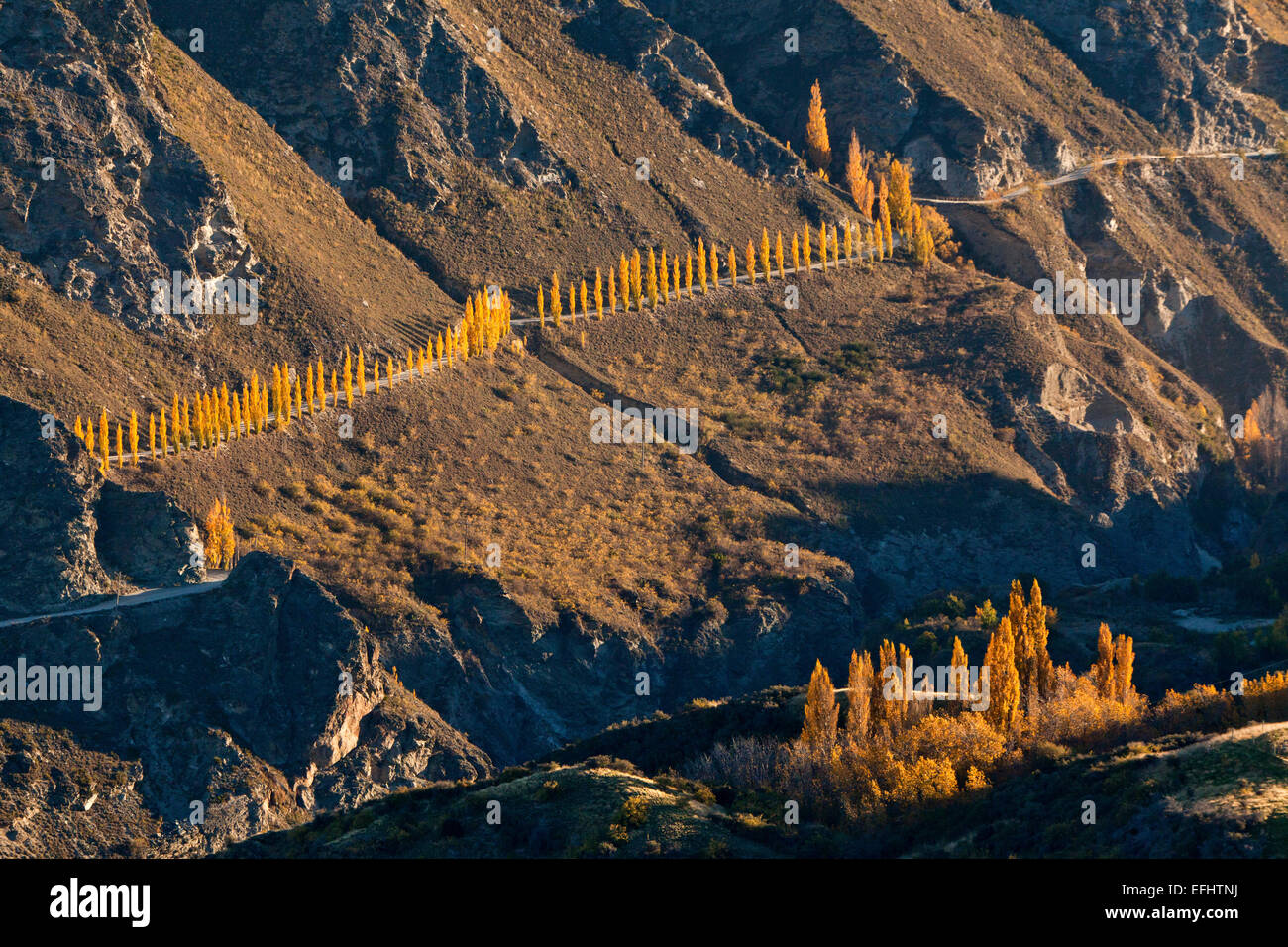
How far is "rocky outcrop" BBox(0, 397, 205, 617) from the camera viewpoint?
11262 cm

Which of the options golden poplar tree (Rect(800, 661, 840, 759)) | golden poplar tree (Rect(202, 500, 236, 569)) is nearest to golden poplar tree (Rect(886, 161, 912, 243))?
golden poplar tree (Rect(202, 500, 236, 569))

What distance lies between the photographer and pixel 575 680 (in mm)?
126625

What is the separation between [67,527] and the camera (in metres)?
114

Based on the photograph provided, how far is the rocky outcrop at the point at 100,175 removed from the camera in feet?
447

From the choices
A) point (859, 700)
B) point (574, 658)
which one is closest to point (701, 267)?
point (574, 658)

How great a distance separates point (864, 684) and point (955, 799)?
13.0 metres

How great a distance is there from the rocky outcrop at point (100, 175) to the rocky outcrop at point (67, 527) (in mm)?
20732

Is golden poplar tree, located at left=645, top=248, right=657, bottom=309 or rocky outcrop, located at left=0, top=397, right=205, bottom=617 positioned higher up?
golden poplar tree, located at left=645, top=248, right=657, bottom=309

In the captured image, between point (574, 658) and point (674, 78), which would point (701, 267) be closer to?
point (674, 78)

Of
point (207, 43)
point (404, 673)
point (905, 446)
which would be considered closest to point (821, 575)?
point (905, 446)

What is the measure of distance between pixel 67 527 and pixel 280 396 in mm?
23729

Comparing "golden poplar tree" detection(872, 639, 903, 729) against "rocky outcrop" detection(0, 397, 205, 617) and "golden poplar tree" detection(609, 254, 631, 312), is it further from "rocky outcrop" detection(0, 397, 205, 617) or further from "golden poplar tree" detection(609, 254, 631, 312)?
"golden poplar tree" detection(609, 254, 631, 312)

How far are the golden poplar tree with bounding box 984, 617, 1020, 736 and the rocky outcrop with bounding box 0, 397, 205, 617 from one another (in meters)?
43.3
